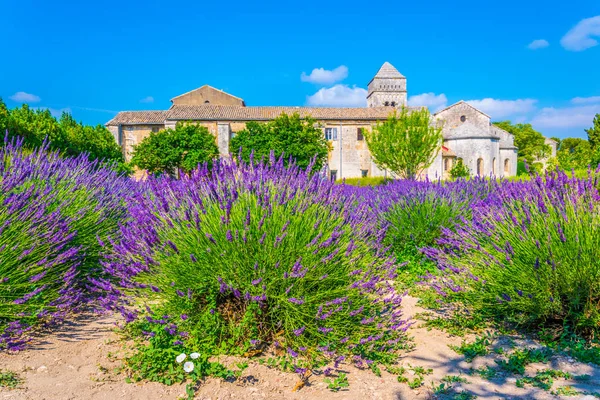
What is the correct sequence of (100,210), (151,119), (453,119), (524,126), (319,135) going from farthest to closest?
(524,126) < (453,119) < (151,119) < (319,135) < (100,210)

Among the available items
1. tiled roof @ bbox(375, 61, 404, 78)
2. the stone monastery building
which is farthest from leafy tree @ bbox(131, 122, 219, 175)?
tiled roof @ bbox(375, 61, 404, 78)

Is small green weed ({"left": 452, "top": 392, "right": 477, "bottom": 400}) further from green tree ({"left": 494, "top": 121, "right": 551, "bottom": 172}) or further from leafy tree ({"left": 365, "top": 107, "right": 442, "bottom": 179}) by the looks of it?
green tree ({"left": 494, "top": 121, "right": 551, "bottom": 172})

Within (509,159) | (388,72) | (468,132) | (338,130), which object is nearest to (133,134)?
(338,130)

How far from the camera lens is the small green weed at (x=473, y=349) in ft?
9.90

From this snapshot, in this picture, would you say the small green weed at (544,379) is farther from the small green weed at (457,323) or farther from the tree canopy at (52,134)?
the tree canopy at (52,134)

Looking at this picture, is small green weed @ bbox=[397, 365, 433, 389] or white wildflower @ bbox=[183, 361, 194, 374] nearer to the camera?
white wildflower @ bbox=[183, 361, 194, 374]

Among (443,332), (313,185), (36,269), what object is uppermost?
(313,185)

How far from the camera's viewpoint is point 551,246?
3152 mm

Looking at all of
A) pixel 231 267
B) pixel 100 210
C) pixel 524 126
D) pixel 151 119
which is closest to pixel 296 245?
pixel 231 267

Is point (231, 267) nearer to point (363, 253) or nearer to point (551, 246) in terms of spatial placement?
point (363, 253)

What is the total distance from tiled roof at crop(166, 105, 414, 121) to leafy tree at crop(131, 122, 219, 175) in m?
6.95

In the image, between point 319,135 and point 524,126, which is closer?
point 319,135

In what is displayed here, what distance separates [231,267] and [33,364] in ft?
4.37

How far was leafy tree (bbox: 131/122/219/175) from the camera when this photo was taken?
1120 inches
